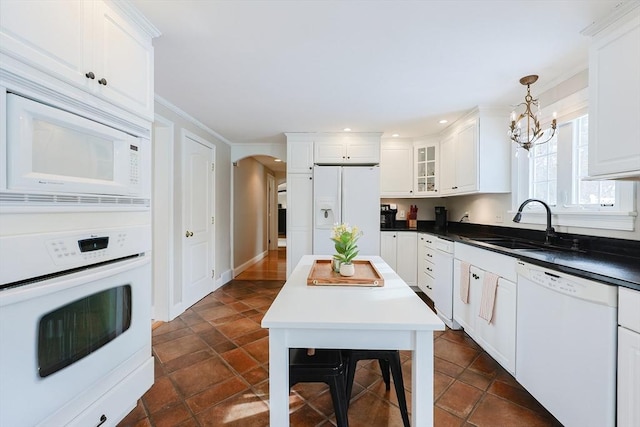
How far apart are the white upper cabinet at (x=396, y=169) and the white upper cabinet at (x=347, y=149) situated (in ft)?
1.23

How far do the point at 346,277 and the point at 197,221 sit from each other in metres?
2.59

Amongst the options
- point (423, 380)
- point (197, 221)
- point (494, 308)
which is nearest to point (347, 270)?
point (423, 380)

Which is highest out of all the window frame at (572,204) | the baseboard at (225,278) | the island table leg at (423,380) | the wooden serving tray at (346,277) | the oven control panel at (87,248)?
the window frame at (572,204)

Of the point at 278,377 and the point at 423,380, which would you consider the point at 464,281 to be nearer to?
the point at 423,380

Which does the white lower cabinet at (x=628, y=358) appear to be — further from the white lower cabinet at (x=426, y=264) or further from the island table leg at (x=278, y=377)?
the white lower cabinet at (x=426, y=264)

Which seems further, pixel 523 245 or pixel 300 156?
pixel 300 156

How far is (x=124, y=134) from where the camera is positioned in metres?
1.29

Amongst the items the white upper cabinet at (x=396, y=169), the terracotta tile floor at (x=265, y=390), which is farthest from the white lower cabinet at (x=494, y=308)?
the white upper cabinet at (x=396, y=169)

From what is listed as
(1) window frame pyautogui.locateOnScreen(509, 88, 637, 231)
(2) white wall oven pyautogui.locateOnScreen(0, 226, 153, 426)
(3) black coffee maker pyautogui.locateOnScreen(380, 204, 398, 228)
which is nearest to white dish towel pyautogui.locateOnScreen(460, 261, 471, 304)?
(1) window frame pyautogui.locateOnScreen(509, 88, 637, 231)

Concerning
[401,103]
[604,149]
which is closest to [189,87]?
[401,103]

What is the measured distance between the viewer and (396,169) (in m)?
4.31

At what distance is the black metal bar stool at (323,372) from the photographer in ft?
4.07

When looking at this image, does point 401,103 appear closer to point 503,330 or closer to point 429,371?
point 503,330

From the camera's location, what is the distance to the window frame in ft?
5.90
